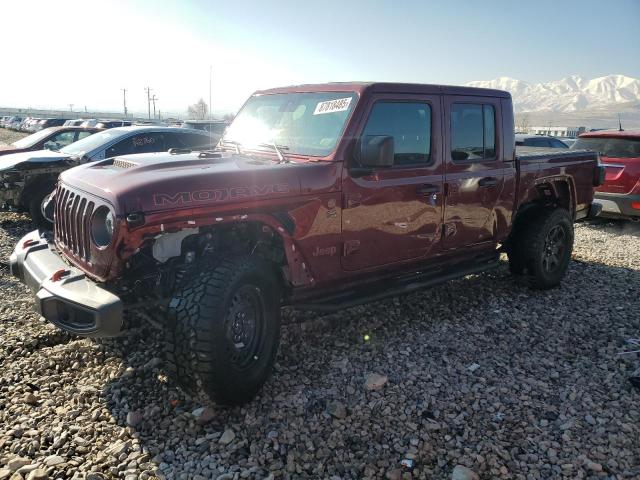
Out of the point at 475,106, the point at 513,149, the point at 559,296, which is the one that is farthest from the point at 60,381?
the point at 559,296

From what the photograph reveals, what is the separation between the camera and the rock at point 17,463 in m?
2.55

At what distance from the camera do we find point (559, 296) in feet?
17.6

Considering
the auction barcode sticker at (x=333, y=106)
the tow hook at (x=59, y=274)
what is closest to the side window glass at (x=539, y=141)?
the auction barcode sticker at (x=333, y=106)

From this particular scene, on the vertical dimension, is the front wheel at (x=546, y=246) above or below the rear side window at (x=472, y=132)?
below

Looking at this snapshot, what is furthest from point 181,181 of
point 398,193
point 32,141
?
→ point 32,141

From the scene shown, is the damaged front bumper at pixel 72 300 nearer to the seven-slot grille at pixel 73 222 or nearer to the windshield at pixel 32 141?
the seven-slot grille at pixel 73 222

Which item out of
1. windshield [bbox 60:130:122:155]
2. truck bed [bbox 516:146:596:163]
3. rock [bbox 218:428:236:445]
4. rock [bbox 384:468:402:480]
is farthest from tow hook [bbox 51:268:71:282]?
windshield [bbox 60:130:122:155]

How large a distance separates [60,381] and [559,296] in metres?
4.84

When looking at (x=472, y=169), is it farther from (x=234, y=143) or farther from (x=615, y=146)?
(x=615, y=146)

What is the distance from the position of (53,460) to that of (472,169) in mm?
3816

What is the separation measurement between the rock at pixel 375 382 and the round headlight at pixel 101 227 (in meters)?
1.93

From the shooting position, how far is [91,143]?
8375 millimetres

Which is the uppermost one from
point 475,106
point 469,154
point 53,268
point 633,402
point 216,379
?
point 475,106

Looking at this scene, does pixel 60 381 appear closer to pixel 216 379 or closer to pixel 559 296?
pixel 216 379
